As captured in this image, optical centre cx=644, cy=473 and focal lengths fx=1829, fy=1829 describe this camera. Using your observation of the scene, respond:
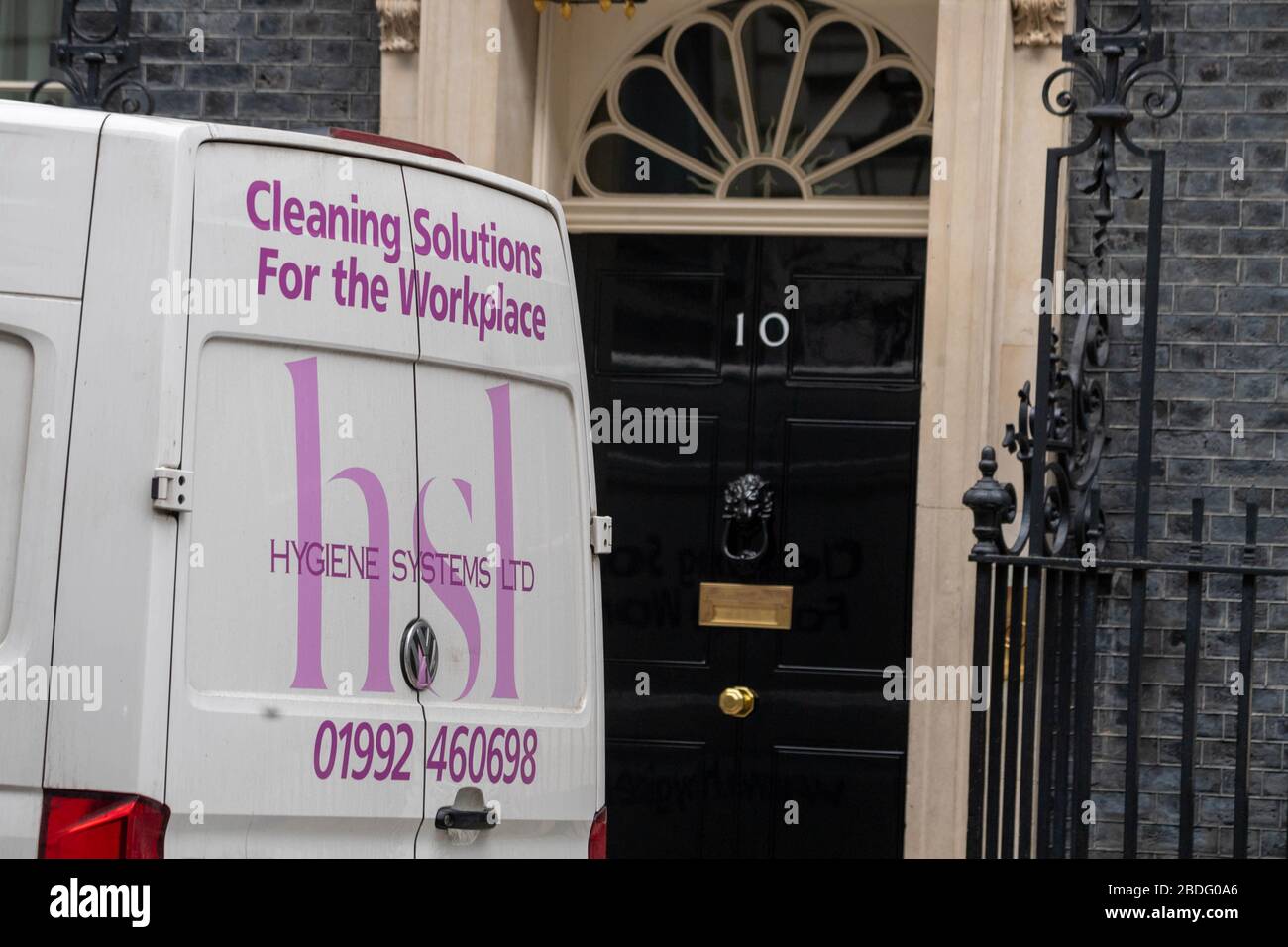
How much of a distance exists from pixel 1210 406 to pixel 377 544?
12.4 feet

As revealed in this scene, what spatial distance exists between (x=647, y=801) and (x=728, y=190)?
95.0 inches

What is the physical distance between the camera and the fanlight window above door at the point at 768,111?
23.4ft

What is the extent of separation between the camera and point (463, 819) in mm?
4008

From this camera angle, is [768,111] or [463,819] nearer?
[463,819]

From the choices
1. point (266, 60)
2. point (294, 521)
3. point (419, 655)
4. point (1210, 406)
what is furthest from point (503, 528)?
point (266, 60)

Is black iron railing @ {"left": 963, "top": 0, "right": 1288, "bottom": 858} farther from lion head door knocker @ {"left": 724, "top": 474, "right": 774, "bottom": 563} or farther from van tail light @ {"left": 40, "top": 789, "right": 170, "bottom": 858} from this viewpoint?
lion head door knocker @ {"left": 724, "top": 474, "right": 774, "bottom": 563}

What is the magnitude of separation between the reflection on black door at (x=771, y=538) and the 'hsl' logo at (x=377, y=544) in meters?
2.95

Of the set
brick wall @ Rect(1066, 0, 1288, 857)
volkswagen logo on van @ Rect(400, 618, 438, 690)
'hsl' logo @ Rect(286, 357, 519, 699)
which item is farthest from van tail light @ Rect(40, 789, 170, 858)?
brick wall @ Rect(1066, 0, 1288, 857)

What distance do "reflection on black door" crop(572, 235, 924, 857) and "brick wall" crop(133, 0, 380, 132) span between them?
131cm

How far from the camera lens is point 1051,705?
473cm

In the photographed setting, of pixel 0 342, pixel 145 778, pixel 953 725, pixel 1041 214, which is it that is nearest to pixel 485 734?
pixel 145 778

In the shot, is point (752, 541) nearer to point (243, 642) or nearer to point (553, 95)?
point (553, 95)

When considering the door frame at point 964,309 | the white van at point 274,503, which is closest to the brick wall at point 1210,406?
the door frame at point 964,309

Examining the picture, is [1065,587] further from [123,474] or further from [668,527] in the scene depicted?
[668,527]
